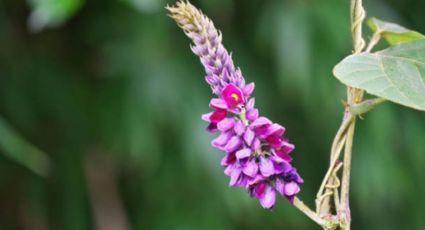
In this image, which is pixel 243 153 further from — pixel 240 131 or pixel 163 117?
pixel 163 117

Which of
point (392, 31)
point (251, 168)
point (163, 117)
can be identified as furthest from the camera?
point (163, 117)

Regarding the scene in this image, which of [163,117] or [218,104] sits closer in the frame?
[218,104]

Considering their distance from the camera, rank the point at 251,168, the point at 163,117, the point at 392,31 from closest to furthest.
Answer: the point at 251,168 < the point at 392,31 < the point at 163,117

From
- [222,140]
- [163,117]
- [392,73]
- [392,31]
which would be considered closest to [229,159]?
[222,140]

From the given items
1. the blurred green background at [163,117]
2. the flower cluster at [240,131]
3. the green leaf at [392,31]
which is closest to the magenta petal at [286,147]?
the flower cluster at [240,131]

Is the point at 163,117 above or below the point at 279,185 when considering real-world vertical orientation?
above

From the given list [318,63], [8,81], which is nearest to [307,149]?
[318,63]
